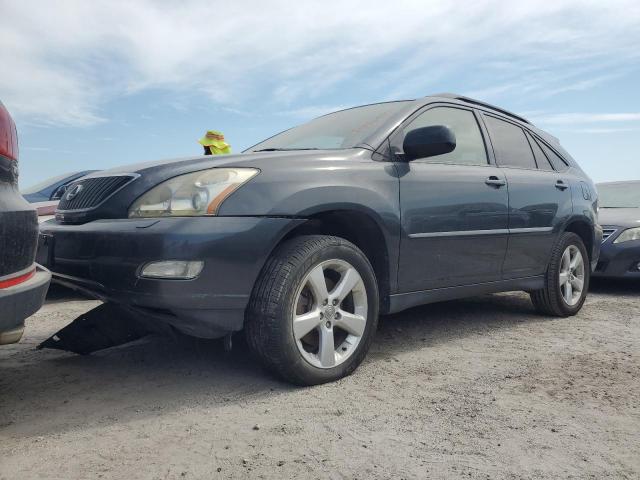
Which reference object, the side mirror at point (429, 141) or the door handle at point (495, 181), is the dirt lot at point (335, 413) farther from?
the side mirror at point (429, 141)

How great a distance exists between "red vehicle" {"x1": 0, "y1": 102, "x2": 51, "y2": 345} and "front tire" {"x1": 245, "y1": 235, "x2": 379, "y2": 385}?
0.94 meters

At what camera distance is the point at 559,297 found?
Answer: 4.74 meters

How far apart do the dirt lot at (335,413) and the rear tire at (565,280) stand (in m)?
0.80

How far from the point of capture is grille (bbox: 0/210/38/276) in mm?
2072

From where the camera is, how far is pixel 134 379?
299 centimetres

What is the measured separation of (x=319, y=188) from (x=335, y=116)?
53.5 inches

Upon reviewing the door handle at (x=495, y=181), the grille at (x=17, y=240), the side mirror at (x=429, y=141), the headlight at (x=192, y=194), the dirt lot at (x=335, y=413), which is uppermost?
the side mirror at (x=429, y=141)

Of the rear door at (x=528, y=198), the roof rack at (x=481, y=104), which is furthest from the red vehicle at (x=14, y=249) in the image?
the rear door at (x=528, y=198)

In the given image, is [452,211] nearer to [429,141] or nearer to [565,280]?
[429,141]

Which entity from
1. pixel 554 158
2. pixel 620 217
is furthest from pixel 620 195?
pixel 554 158

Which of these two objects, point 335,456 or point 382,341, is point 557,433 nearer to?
point 335,456

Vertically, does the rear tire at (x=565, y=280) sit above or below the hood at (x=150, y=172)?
below

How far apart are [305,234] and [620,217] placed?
5.42 meters

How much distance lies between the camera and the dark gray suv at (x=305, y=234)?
261cm
